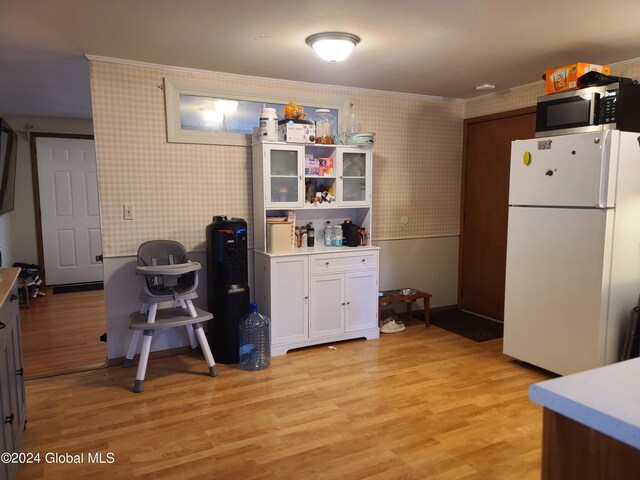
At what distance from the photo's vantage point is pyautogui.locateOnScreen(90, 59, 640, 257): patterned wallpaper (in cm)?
339

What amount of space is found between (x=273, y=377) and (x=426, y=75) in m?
2.73

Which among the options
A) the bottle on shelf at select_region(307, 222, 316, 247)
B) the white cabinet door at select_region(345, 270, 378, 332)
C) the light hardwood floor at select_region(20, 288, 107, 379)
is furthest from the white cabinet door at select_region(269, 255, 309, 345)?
the light hardwood floor at select_region(20, 288, 107, 379)

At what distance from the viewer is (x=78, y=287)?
614cm

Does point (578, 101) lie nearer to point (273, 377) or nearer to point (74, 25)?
point (273, 377)

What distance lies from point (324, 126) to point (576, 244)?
86.2 inches

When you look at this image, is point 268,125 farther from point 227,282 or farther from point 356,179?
point 227,282

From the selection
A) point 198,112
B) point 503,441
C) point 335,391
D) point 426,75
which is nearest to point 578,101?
point 426,75

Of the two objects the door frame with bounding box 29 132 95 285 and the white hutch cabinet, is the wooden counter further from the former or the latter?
the door frame with bounding box 29 132 95 285

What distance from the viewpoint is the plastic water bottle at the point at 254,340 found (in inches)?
135

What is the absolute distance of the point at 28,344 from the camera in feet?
13.1

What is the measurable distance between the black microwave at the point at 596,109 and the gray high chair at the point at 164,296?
107 inches

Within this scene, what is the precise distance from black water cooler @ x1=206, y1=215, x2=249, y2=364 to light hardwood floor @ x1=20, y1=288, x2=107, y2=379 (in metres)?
1.00

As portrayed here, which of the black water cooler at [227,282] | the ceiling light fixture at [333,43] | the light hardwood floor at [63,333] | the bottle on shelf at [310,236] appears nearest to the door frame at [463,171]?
the bottle on shelf at [310,236]

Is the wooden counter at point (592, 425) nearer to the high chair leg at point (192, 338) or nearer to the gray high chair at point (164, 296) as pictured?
the gray high chair at point (164, 296)
